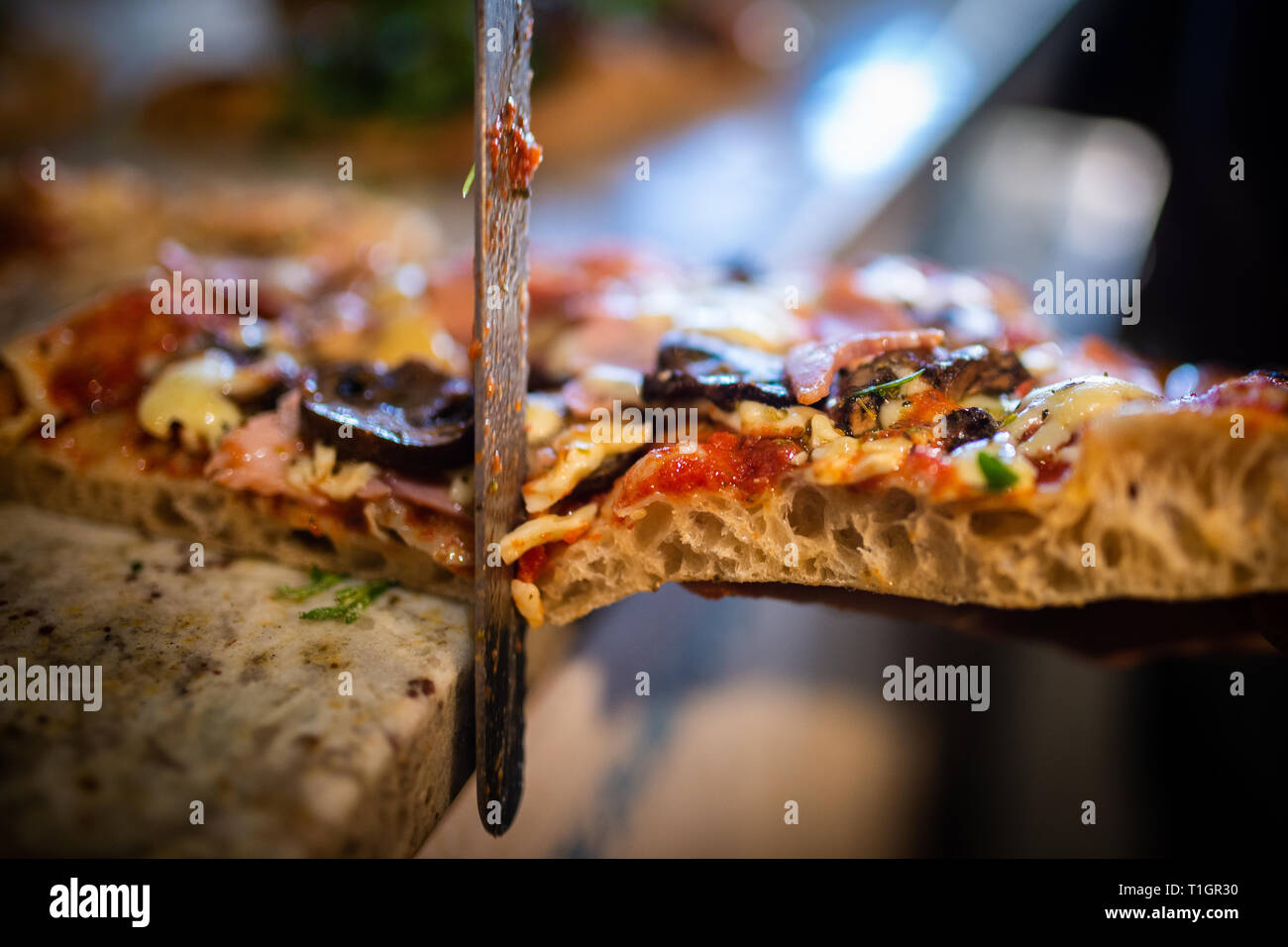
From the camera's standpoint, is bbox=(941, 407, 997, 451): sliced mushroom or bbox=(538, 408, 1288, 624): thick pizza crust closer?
bbox=(538, 408, 1288, 624): thick pizza crust

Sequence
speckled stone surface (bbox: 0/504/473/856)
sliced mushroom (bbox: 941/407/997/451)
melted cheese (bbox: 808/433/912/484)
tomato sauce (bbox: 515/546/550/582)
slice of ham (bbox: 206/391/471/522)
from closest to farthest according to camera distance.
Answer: speckled stone surface (bbox: 0/504/473/856) → melted cheese (bbox: 808/433/912/484) → sliced mushroom (bbox: 941/407/997/451) → tomato sauce (bbox: 515/546/550/582) → slice of ham (bbox: 206/391/471/522)

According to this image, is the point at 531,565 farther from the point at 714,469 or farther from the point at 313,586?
the point at 313,586

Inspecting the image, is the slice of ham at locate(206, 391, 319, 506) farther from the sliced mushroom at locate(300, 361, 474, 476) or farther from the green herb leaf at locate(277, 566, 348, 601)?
the green herb leaf at locate(277, 566, 348, 601)

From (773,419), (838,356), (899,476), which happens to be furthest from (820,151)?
(899,476)

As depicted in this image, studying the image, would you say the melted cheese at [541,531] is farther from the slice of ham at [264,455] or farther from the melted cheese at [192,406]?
the melted cheese at [192,406]

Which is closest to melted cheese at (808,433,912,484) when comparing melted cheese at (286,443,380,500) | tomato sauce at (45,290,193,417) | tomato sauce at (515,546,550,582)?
tomato sauce at (515,546,550,582)
